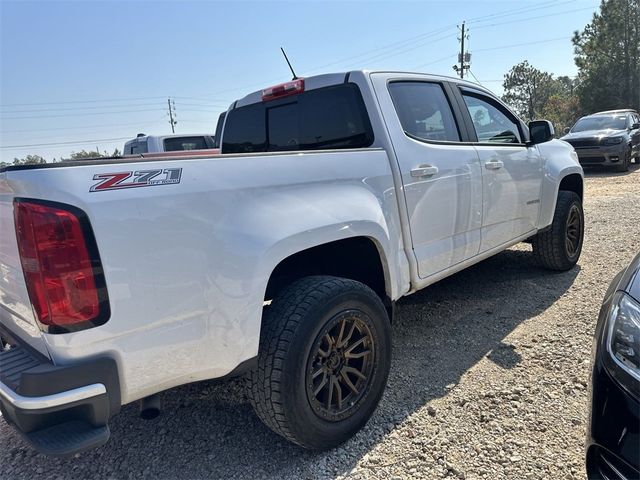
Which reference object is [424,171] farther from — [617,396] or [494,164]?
[617,396]

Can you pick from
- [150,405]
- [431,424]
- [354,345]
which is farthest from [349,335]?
[150,405]

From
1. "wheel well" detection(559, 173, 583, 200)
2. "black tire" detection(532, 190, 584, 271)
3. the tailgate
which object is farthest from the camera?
"wheel well" detection(559, 173, 583, 200)

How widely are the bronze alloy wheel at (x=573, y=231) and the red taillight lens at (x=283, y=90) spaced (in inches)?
130

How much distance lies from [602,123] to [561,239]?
11.7 meters

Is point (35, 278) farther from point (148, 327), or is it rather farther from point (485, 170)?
point (485, 170)

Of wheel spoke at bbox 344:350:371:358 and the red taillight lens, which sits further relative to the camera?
the red taillight lens

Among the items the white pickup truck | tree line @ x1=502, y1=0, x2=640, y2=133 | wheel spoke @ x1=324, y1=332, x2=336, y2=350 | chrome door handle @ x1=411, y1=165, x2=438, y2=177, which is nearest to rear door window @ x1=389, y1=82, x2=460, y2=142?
the white pickup truck

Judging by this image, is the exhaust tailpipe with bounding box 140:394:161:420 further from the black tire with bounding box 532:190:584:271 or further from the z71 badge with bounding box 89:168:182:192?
the black tire with bounding box 532:190:584:271

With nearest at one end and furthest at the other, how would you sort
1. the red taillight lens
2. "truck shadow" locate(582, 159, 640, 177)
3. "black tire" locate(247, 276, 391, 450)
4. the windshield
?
1. "black tire" locate(247, 276, 391, 450)
2. the red taillight lens
3. "truck shadow" locate(582, 159, 640, 177)
4. the windshield

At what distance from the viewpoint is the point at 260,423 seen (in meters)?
2.63

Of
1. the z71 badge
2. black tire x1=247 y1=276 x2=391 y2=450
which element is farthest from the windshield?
the z71 badge

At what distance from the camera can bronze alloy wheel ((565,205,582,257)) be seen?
4840 millimetres

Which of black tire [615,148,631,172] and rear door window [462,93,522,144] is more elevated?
rear door window [462,93,522,144]

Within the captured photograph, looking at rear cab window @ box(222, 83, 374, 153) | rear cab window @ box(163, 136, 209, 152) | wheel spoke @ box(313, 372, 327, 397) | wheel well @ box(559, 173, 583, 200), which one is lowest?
wheel spoke @ box(313, 372, 327, 397)
